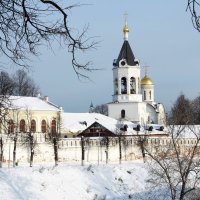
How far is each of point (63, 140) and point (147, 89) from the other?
2520 centimetres

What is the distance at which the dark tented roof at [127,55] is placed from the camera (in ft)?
177

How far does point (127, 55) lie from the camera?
54750mm

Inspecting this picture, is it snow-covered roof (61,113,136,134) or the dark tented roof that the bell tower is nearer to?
the dark tented roof

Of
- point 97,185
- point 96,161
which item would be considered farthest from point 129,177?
point 96,161

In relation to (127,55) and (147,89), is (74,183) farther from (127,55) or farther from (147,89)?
(147,89)

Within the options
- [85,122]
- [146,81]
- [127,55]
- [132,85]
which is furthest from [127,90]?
[146,81]

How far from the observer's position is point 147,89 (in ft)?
200

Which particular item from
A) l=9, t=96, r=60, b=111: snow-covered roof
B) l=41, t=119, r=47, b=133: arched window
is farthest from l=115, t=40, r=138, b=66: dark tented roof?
l=41, t=119, r=47, b=133: arched window

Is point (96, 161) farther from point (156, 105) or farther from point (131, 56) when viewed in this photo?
point (156, 105)

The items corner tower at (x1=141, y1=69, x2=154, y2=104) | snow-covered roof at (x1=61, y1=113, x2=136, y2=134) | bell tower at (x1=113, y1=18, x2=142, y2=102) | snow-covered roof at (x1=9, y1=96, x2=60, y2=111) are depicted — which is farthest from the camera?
corner tower at (x1=141, y1=69, x2=154, y2=104)

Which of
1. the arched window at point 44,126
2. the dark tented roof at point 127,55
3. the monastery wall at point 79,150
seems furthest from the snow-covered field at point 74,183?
the dark tented roof at point 127,55

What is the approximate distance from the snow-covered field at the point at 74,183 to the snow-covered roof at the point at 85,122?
44.6ft

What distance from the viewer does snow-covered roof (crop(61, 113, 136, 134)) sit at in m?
45.4

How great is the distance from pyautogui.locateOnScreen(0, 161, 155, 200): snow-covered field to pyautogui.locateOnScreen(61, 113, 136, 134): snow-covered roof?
13602 mm
